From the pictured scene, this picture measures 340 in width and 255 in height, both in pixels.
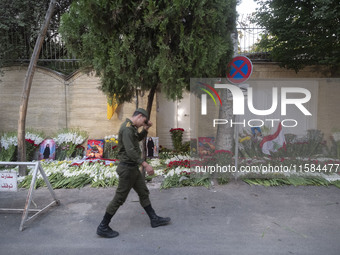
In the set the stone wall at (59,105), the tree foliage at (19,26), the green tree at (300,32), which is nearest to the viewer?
the green tree at (300,32)

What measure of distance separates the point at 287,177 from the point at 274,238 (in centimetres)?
264

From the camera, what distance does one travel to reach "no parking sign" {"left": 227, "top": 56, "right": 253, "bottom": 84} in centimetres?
557

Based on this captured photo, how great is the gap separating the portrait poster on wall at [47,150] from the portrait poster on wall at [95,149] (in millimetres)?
968

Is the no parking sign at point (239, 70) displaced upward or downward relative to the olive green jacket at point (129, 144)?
upward

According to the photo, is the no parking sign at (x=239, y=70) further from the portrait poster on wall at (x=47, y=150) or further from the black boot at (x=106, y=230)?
the portrait poster on wall at (x=47, y=150)

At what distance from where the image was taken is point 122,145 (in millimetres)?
3828

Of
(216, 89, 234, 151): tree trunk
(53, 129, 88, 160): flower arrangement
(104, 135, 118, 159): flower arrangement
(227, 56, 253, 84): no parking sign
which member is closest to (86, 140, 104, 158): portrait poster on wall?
(104, 135, 118, 159): flower arrangement

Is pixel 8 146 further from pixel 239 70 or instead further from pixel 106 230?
pixel 239 70

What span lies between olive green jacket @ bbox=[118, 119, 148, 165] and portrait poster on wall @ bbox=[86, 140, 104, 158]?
4.49m

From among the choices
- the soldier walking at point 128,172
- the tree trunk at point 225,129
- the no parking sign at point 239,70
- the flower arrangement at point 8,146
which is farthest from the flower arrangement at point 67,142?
the no parking sign at point 239,70

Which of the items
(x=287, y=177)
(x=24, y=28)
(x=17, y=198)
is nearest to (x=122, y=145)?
(x=17, y=198)

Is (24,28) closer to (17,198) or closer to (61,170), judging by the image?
(61,170)

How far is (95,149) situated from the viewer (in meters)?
8.15

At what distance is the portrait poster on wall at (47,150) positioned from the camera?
7957 millimetres
